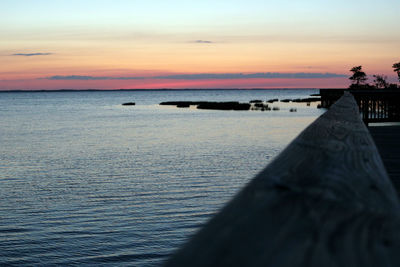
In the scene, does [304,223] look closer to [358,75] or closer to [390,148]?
[390,148]

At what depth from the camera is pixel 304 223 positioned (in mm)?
1117

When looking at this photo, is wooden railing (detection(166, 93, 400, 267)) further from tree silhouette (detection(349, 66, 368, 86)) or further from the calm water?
tree silhouette (detection(349, 66, 368, 86))

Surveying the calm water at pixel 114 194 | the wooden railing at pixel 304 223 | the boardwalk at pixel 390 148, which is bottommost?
the calm water at pixel 114 194

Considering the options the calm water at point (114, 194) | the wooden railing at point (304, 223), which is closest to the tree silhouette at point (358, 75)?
the calm water at point (114, 194)

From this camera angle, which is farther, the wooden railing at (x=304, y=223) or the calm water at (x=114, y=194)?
the calm water at (x=114, y=194)

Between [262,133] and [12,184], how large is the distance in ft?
63.5

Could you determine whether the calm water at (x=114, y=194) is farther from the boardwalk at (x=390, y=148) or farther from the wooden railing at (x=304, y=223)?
the wooden railing at (x=304, y=223)

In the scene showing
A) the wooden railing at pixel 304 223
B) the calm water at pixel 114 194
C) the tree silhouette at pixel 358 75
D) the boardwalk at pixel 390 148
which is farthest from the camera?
the tree silhouette at pixel 358 75

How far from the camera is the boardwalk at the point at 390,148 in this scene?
25.0 ft

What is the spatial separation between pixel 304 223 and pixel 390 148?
10990mm

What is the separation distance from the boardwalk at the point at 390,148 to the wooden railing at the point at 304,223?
195 inches

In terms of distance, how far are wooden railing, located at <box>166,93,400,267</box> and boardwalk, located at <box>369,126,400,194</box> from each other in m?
4.94

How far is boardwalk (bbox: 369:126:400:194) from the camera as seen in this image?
7630mm

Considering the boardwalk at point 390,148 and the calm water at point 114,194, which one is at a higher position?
the boardwalk at point 390,148
